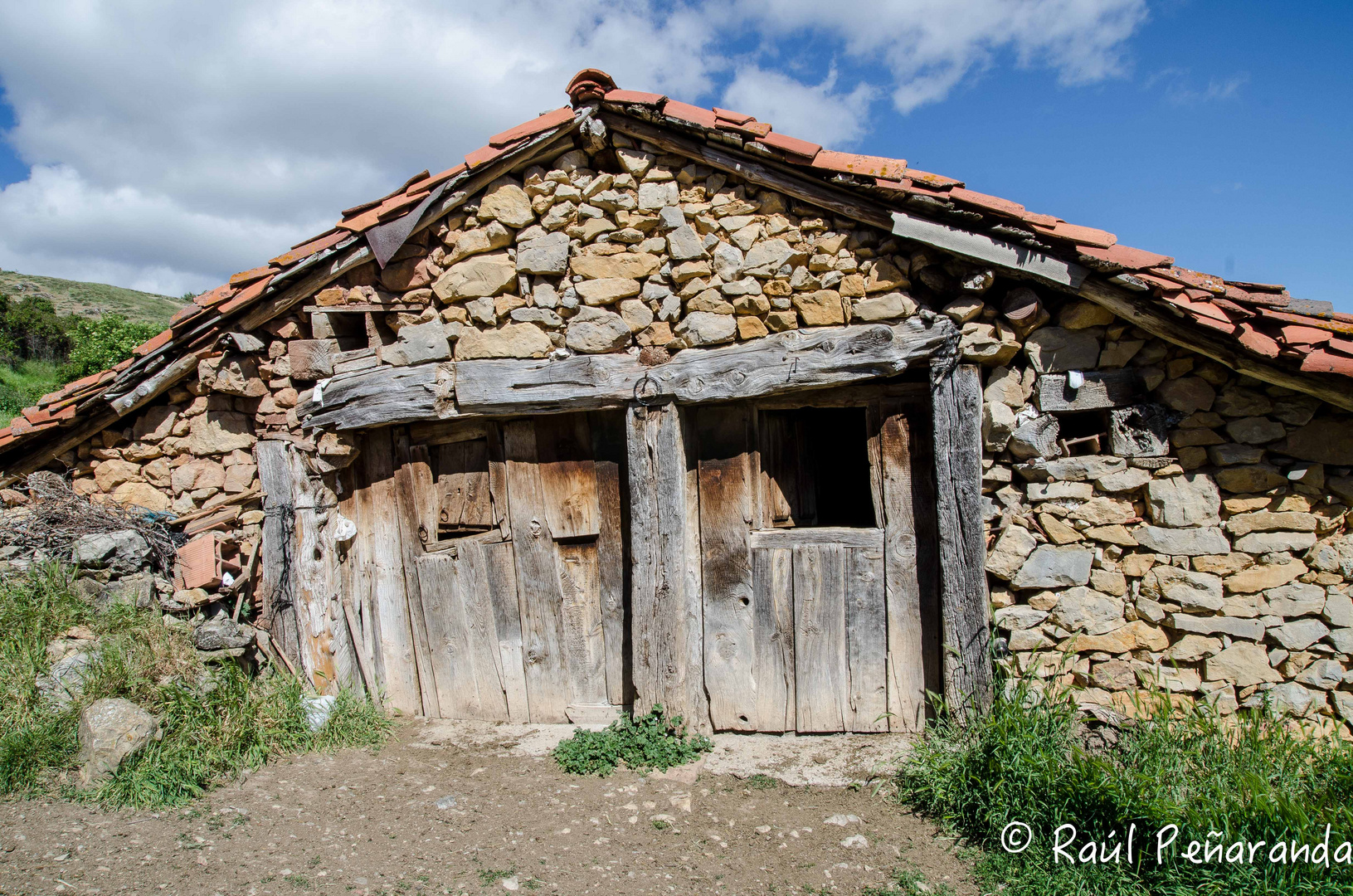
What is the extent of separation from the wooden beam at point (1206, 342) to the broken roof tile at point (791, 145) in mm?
1452

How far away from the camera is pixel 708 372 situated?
13.2ft

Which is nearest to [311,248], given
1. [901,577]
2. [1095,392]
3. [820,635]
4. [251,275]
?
[251,275]

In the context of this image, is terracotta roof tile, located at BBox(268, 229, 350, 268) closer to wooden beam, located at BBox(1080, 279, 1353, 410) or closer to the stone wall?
the stone wall

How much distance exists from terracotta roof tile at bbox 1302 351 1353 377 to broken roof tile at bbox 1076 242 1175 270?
70 centimetres

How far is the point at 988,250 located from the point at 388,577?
405cm

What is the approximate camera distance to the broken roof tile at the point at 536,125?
161 inches

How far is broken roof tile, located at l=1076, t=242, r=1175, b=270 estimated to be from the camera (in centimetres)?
330

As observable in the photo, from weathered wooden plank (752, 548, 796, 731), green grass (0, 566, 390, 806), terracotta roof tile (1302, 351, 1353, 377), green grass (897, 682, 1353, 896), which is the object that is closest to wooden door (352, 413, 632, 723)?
green grass (0, 566, 390, 806)

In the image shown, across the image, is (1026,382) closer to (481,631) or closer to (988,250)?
(988,250)

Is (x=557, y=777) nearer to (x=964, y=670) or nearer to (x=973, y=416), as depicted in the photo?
(x=964, y=670)

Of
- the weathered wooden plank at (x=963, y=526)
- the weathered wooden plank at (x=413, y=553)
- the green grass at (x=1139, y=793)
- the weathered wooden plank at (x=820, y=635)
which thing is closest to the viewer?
the green grass at (x=1139, y=793)

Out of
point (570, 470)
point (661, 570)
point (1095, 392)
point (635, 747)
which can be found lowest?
point (635, 747)

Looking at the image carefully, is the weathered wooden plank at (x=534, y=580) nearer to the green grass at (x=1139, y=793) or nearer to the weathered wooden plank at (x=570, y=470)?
the weathered wooden plank at (x=570, y=470)

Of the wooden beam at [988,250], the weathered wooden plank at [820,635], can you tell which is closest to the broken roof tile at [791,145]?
the wooden beam at [988,250]
